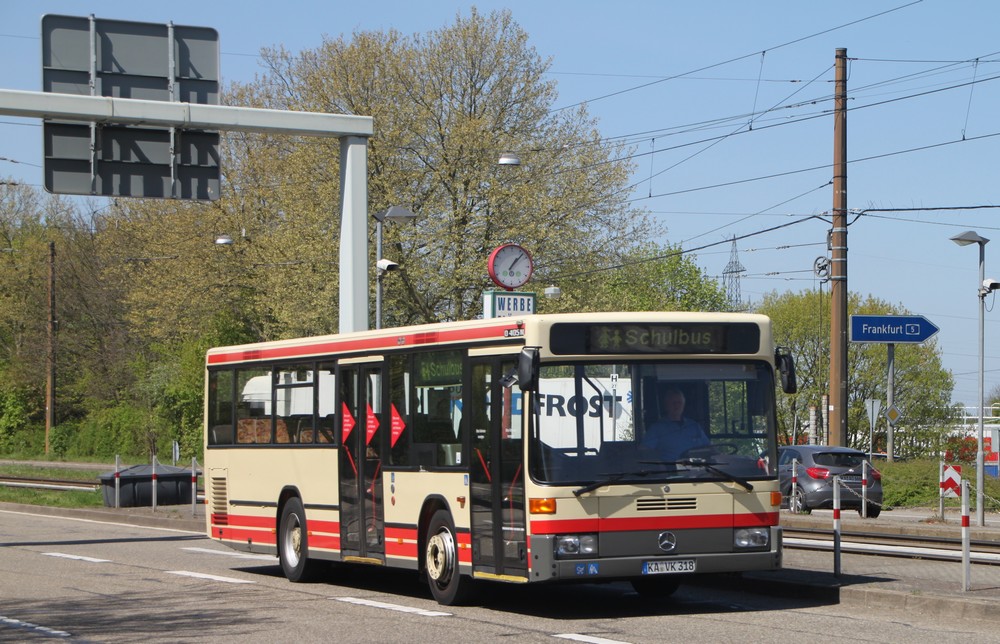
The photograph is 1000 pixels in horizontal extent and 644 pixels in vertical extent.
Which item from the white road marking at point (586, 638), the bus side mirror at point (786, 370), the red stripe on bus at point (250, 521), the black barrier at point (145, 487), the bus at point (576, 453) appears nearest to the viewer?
the white road marking at point (586, 638)

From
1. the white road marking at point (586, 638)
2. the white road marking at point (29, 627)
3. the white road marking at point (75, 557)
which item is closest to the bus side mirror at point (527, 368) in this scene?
the white road marking at point (586, 638)

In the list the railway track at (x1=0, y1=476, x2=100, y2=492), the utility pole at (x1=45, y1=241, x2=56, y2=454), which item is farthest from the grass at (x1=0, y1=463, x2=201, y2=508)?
the utility pole at (x1=45, y1=241, x2=56, y2=454)

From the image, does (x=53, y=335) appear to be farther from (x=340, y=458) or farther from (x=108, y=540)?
(x=340, y=458)

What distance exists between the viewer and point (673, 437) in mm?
12688

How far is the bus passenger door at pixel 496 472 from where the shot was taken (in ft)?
41.5

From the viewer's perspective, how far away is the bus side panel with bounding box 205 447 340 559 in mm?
16297

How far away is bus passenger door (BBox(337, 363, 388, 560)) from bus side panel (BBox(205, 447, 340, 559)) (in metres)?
0.26

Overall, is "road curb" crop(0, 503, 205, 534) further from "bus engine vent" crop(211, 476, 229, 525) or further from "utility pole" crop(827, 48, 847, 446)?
"utility pole" crop(827, 48, 847, 446)

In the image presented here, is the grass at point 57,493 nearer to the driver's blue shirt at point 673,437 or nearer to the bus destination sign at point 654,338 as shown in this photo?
the bus destination sign at point 654,338

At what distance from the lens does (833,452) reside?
3086 centimetres

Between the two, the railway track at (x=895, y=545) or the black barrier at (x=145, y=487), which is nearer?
the railway track at (x=895, y=545)

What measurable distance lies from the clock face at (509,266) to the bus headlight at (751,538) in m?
9.39

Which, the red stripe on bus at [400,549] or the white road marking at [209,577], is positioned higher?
the red stripe on bus at [400,549]

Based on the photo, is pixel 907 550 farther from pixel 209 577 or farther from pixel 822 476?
pixel 822 476
